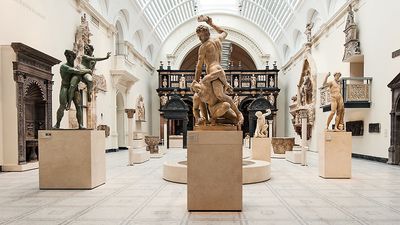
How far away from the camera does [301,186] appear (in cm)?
745

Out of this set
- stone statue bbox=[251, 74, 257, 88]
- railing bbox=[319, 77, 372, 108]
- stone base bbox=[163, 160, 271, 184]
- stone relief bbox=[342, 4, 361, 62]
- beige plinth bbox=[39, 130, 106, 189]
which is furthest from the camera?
stone statue bbox=[251, 74, 257, 88]

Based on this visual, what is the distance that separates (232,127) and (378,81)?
1032 cm

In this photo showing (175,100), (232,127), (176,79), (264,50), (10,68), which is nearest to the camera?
(232,127)

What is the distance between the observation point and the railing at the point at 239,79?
95.9 feet

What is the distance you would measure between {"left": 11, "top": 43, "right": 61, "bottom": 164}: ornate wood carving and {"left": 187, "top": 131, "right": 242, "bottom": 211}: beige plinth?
7.26 m

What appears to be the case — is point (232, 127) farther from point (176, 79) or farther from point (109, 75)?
point (176, 79)

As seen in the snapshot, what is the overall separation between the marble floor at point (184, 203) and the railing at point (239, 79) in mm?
21360

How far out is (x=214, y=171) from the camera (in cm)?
514

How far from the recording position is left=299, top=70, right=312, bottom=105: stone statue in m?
21.2

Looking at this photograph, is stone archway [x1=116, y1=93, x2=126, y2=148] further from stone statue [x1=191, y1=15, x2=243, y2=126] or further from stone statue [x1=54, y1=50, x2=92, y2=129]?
stone statue [x1=191, y1=15, x2=243, y2=126]

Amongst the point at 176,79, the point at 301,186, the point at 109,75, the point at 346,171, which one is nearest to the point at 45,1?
the point at 109,75

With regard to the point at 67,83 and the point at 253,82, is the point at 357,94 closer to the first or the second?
the point at 67,83

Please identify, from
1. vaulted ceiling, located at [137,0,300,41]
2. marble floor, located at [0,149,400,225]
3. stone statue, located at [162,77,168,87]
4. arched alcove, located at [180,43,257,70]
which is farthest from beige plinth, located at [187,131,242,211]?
arched alcove, located at [180,43,257,70]

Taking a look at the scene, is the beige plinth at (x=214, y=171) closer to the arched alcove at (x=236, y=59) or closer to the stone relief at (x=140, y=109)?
the stone relief at (x=140, y=109)
